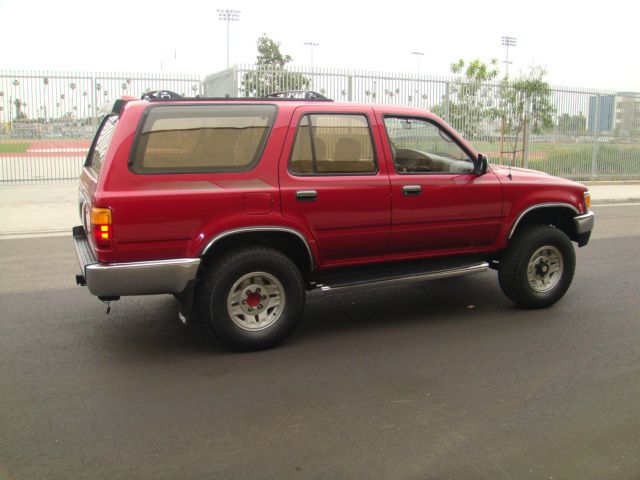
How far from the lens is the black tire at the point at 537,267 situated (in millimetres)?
6242

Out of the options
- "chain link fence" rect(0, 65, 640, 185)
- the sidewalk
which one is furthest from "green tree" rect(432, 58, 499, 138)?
the sidewalk

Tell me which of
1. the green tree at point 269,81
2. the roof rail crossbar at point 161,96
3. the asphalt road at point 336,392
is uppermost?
the green tree at point 269,81

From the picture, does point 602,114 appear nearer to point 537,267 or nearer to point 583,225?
point 583,225

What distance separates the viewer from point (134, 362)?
16.5 feet

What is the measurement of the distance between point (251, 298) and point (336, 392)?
3.79 feet

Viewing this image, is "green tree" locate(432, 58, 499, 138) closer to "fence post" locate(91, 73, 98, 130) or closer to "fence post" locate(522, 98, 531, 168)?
"fence post" locate(522, 98, 531, 168)

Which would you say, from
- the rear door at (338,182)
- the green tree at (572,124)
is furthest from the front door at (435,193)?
the green tree at (572,124)

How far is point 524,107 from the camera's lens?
65.8 feet

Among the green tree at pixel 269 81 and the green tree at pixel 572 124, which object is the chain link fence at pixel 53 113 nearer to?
the green tree at pixel 269 81

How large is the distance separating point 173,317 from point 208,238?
4.86 ft

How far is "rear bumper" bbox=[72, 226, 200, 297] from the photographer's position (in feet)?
15.6

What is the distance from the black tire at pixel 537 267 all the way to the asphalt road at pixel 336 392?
0.57 ft

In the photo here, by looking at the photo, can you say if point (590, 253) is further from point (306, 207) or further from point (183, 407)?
point (183, 407)

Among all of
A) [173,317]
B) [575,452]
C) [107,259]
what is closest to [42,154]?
[173,317]
